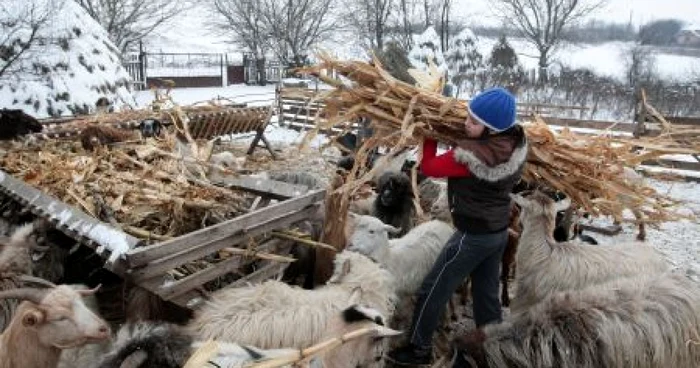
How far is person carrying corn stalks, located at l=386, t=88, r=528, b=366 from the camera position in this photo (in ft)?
11.2

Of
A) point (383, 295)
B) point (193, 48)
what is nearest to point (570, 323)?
point (383, 295)

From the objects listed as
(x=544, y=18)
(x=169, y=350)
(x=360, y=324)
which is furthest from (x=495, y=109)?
(x=544, y=18)

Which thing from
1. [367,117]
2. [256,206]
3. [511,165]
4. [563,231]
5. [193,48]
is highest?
[193,48]

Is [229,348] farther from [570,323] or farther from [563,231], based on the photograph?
[563,231]

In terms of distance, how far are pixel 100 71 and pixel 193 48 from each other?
24.2m

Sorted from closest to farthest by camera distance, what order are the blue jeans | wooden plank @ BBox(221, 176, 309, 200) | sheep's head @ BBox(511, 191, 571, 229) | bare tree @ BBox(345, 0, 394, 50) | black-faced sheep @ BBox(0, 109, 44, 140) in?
the blue jeans
wooden plank @ BBox(221, 176, 309, 200)
sheep's head @ BBox(511, 191, 571, 229)
black-faced sheep @ BBox(0, 109, 44, 140)
bare tree @ BBox(345, 0, 394, 50)

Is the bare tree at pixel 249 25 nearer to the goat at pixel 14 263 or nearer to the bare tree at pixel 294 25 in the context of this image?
the bare tree at pixel 294 25

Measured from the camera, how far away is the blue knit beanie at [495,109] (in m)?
3.39

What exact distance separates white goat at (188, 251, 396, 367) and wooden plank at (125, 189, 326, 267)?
0.42m

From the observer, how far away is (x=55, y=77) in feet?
42.9

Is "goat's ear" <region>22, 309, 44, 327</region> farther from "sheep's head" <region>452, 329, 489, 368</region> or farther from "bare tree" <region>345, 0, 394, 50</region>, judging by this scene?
"bare tree" <region>345, 0, 394, 50</region>

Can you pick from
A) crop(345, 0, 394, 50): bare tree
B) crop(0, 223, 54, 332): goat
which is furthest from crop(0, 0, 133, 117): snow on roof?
crop(345, 0, 394, 50): bare tree

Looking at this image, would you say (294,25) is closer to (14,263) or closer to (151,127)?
(151,127)

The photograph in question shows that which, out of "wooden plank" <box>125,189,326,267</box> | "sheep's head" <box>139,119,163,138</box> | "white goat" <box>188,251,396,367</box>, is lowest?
"white goat" <box>188,251,396,367</box>
